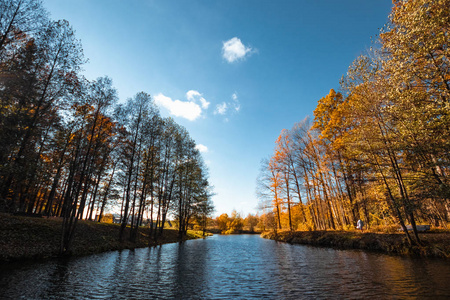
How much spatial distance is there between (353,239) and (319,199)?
339 inches

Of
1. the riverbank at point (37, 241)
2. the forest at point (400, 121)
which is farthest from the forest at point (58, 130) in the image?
the forest at point (400, 121)

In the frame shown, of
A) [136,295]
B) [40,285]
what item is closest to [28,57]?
[40,285]

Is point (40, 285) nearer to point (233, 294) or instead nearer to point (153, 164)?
point (233, 294)

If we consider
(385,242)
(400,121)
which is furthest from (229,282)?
(385,242)

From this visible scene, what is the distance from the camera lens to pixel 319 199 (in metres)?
25.9

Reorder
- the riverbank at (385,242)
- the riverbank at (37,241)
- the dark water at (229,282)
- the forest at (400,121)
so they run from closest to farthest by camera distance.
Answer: the dark water at (229,282), the forest at (400,121), the riverbank at (37,241), the riverbank at (385,242)

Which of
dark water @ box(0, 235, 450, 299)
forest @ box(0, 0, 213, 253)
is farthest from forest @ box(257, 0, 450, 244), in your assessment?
forest @ box(0, 0, 213, 253)

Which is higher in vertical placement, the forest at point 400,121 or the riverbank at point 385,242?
the forest at point 400,121

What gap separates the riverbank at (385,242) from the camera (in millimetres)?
11609

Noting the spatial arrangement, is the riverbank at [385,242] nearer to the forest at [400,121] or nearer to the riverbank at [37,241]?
the forest at [400,121]

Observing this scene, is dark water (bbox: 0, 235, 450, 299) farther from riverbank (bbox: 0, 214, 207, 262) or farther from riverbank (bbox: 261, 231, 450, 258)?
riverbank (bbox: 261, 231, 450, 258)

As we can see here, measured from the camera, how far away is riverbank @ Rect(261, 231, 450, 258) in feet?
38.1

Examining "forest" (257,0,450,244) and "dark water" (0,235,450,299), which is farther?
"forest" (257,0,450,244)

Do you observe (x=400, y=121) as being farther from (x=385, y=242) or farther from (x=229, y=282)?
(x=229, y=282)
